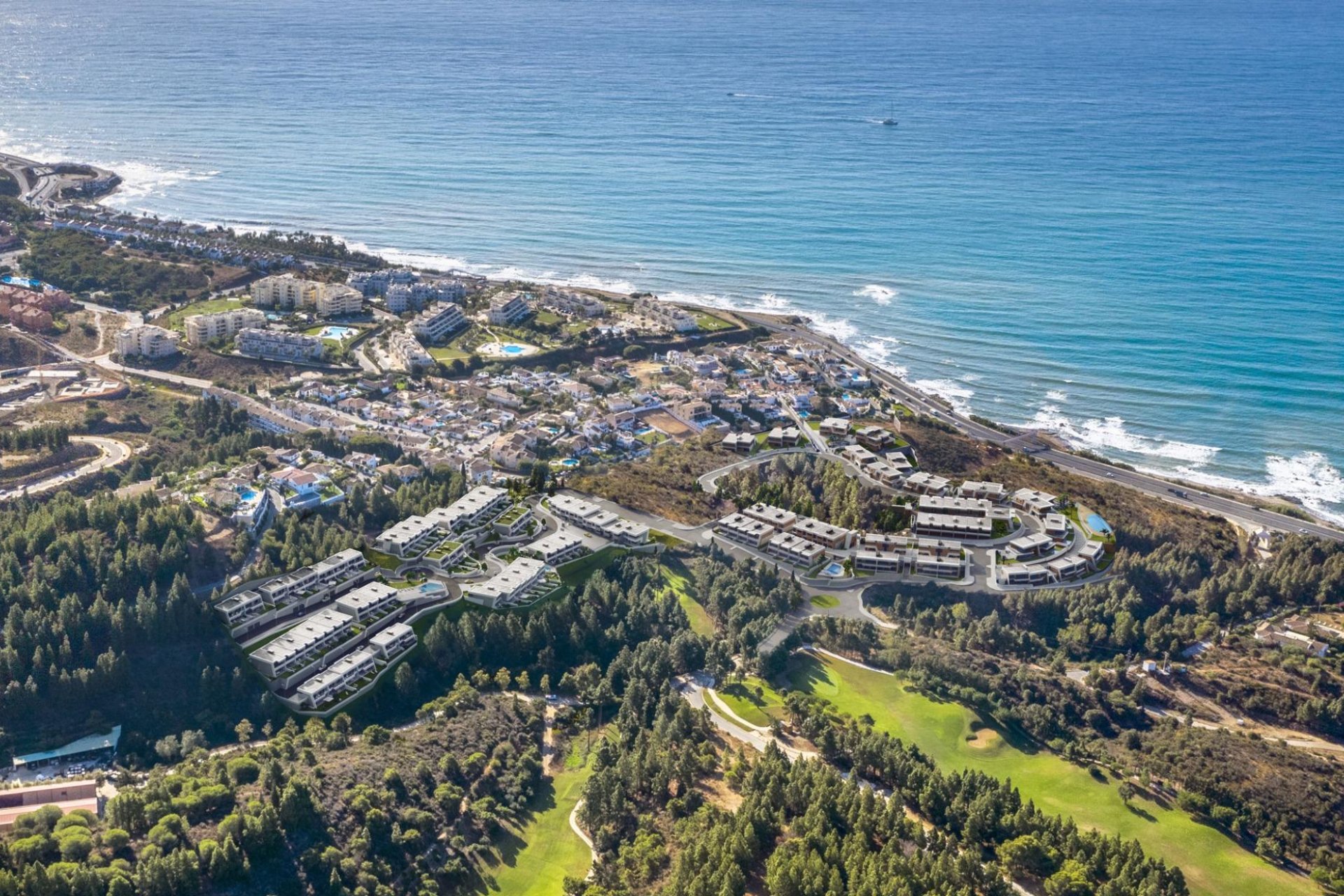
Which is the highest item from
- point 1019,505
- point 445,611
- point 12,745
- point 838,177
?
point 838,177

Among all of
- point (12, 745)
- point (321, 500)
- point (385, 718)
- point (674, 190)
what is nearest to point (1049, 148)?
point (674, 190)

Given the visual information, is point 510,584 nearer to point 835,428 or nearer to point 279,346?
point 835,428

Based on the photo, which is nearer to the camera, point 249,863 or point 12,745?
point 249,863

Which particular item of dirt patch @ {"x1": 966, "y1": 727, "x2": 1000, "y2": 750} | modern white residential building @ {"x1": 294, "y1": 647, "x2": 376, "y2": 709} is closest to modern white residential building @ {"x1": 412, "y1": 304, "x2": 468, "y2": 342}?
modern white residential building @ {"x1": 294, "y1": 647, "x2": 376, "y2": 709}

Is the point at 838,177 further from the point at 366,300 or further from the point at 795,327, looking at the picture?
the point at 366,300

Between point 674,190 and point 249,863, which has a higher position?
point 674,190

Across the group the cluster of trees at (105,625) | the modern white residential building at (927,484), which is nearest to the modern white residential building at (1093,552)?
the modern white residential building at (927,484)

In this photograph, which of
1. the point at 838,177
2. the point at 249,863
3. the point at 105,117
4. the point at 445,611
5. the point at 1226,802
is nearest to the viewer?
the point at 249,863
